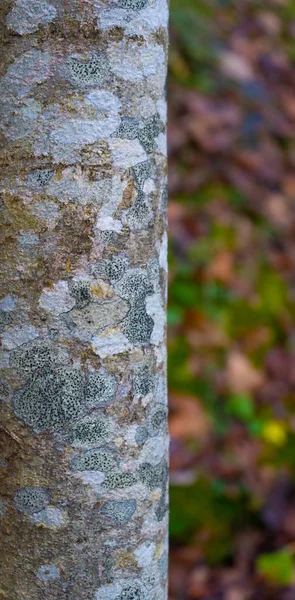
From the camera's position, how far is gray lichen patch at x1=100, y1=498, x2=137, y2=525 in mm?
852

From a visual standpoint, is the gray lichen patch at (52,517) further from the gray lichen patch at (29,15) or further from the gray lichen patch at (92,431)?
the gray lichen patch at (29,15)

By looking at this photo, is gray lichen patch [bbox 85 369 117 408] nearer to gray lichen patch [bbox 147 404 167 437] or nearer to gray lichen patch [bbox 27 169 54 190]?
gray lichen patch [bbox 147 404 167 437]

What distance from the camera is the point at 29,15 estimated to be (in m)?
0.78

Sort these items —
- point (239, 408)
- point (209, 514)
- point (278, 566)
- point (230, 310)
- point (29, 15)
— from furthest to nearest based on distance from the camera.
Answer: point (230, 310) < point (239, 408) < point (209, 514) < point (278, 566) < point (29, 15)

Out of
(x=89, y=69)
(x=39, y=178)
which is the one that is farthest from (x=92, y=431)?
(x=89, y=69)

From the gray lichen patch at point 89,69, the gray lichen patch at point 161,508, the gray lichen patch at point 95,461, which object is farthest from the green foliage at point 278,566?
the gray lichen patch at point 89,69

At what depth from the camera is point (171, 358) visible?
2732mm

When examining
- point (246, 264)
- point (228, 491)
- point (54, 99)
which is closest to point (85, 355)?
point (54, 99)

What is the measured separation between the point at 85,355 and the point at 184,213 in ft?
7.72

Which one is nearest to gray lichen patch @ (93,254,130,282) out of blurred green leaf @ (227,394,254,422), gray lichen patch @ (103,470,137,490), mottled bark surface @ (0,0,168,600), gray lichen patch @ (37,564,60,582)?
Result: mottled bark surface @ (0,0,168,600)

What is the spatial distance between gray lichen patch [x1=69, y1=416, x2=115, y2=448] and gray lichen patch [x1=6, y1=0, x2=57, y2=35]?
43cm

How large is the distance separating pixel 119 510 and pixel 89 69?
0.50m

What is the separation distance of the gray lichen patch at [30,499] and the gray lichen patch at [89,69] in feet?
1.50

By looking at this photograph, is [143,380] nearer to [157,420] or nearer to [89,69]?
[157,420]
